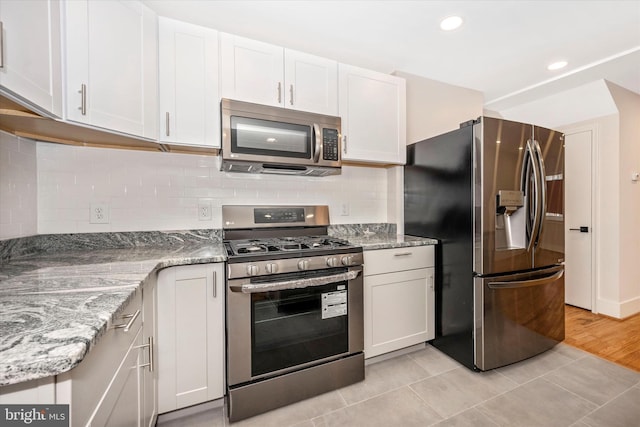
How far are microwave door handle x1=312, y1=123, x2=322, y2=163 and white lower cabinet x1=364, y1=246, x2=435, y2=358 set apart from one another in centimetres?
76

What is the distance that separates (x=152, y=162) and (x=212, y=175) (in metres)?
0.40

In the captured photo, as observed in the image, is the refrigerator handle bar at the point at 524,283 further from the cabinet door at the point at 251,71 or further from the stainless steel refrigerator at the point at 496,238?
the cabinet door at the point at 251,71

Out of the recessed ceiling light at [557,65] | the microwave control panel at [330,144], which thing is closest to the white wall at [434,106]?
the recessed ceiling light at [557,65]

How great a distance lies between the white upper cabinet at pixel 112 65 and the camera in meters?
1.29

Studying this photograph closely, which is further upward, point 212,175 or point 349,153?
point 349,153

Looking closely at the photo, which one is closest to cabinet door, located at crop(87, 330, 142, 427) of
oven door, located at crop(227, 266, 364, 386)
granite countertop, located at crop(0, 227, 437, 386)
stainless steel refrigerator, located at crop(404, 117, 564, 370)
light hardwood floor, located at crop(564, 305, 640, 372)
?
granite countertop, located at crop(0, 227, 437, 386)

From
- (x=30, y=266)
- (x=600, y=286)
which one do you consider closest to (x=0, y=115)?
(x=30, y=266)

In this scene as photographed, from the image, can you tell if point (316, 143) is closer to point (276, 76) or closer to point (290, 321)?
point (276, 76)

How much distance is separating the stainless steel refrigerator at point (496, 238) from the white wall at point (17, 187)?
2.67 metres

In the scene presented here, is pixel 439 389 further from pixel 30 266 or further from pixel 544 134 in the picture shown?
pixel 30 266

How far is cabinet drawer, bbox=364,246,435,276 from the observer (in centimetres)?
193

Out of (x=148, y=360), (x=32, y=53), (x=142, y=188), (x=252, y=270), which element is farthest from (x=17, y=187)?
(x=252, y=270)

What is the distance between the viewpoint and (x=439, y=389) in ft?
5.79

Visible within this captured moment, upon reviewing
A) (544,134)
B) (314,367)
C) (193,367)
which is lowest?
(314,367)
